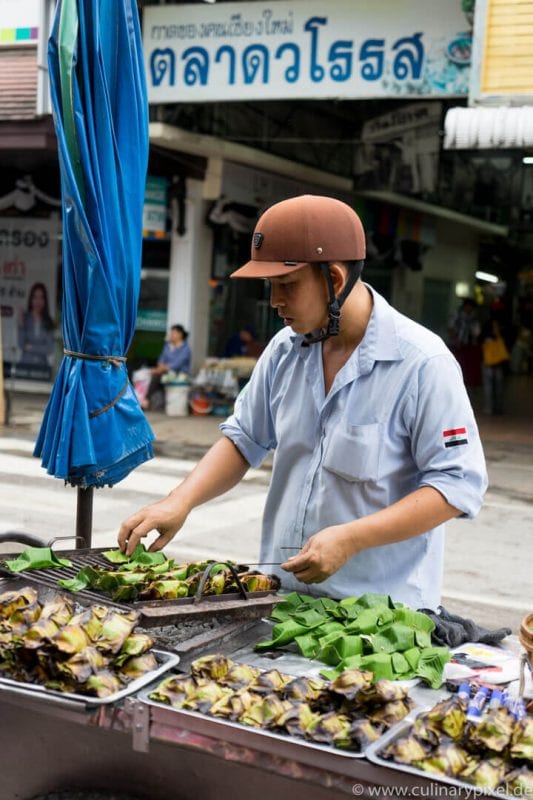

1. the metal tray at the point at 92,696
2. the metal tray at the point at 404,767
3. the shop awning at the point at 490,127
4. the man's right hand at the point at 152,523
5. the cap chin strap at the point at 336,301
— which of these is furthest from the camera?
the shop awning at the point at 490,127

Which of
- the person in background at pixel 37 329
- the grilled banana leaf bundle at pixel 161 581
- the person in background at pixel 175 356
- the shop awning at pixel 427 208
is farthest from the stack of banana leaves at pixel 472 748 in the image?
the person in background at pixel 37 329

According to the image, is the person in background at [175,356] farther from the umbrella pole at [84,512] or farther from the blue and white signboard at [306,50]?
the umbrella pole at [84,512]

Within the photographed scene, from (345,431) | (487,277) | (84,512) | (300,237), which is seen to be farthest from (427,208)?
(300,237)

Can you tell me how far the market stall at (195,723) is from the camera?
2.18 metres

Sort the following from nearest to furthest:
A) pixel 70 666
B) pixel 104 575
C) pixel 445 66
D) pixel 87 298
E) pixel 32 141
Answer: pixel 70 666
pixel 104 575
pixel 87 298
pixel 445 66
pixel 32 141

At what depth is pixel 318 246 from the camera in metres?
2.76

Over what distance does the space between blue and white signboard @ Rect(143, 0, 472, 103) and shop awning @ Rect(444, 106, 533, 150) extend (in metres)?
0.96

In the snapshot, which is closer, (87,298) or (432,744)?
(432,744)

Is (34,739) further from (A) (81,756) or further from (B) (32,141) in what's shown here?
(B) (32,141)

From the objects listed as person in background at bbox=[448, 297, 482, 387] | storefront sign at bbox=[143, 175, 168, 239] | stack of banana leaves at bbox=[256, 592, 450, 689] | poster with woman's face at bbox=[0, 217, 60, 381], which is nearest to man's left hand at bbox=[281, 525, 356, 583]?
stack of banana leaves at bbox=[256, 592, 450, 689]

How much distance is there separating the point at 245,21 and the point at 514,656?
1127 cm

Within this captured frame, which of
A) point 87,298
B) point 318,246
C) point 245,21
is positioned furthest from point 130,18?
point 245,21

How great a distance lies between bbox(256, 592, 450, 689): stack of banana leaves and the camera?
265 cm

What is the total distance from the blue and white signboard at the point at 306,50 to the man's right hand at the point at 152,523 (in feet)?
31.8
